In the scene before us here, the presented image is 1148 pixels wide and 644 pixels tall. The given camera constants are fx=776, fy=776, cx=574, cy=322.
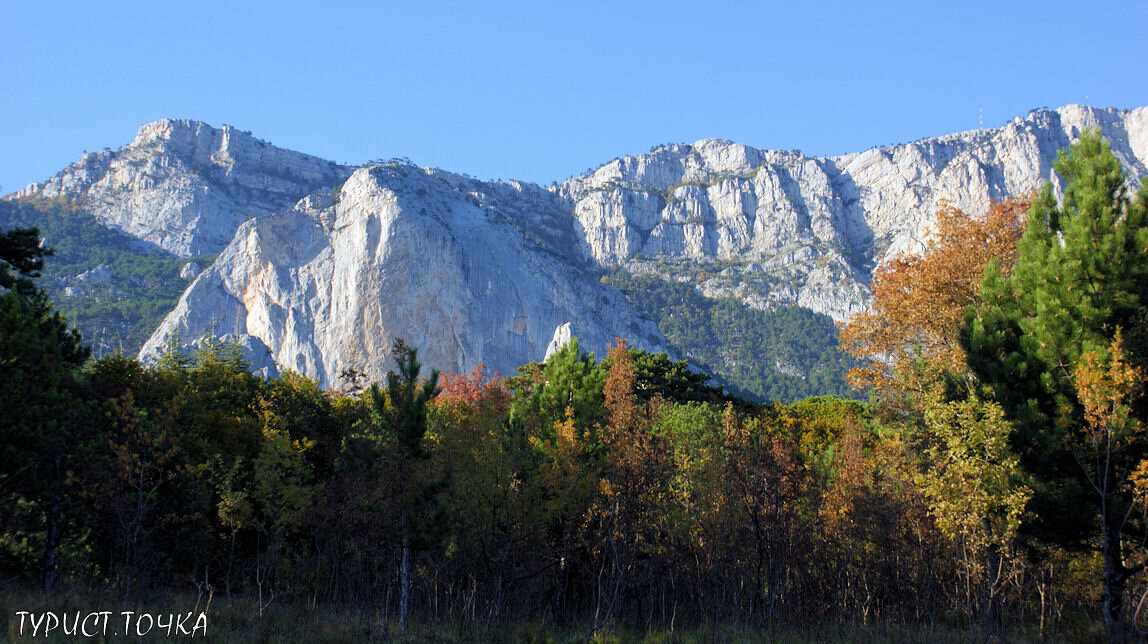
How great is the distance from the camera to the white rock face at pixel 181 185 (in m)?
168

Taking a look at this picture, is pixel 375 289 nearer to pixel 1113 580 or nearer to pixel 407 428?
pixel 407 428

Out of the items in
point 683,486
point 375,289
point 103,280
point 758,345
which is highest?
point 758,345

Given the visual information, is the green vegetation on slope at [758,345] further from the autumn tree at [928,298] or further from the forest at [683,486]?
the forest at [683,486]

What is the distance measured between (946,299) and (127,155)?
197268mm

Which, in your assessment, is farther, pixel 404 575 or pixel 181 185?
pixel 181 185

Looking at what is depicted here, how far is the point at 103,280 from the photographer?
14088 cm

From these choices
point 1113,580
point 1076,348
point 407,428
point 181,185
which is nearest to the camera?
point 1113,580

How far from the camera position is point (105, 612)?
625 inches

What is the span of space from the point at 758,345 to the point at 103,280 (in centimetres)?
13453

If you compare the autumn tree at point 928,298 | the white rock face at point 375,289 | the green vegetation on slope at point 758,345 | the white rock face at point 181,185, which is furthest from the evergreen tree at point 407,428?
the white rock face at point 181,185

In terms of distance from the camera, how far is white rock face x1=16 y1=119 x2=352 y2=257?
168 meters

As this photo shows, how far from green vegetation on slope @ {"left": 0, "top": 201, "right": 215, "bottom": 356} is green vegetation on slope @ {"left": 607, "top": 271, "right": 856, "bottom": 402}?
91.2m

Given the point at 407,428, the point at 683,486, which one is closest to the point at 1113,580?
the point at 683,486

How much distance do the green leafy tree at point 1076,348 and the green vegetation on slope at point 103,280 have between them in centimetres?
12222
